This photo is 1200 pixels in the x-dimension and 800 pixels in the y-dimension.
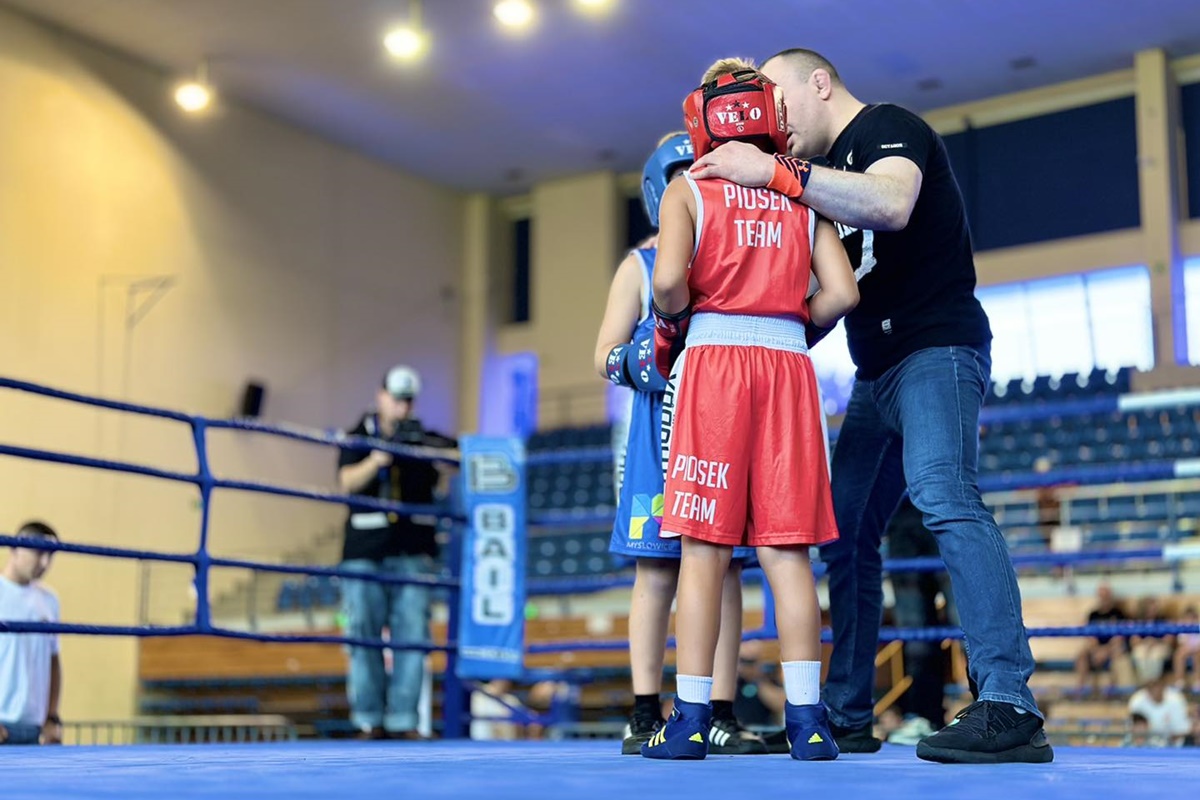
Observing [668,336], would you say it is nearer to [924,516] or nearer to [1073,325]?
[924,516]

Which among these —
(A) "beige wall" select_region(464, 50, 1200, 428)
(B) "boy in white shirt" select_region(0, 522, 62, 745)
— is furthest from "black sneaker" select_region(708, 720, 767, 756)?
(A) "beige wall" select_region(464, 50, 1200, 428)

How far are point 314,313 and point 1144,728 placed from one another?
9067 millimetres

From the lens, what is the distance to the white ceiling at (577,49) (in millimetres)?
10578

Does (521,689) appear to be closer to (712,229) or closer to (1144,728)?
(1144,728)

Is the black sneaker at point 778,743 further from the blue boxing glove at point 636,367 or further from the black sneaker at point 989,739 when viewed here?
the blue boxing glove at point 636,367

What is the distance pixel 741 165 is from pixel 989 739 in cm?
99

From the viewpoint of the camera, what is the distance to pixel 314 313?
13250mm

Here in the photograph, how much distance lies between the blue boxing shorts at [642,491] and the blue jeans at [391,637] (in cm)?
184

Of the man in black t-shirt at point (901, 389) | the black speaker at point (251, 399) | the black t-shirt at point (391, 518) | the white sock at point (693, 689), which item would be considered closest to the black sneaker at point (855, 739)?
the man in black t-shirt at point (901, 389)

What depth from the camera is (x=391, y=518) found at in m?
4.75

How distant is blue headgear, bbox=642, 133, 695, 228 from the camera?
264cm

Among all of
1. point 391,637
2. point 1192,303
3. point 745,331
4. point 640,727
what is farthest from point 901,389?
point 1192,303

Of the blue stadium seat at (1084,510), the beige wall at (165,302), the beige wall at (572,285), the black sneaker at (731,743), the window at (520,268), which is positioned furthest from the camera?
the window at (520,268)

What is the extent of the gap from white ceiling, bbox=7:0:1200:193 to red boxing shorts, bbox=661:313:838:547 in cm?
862
